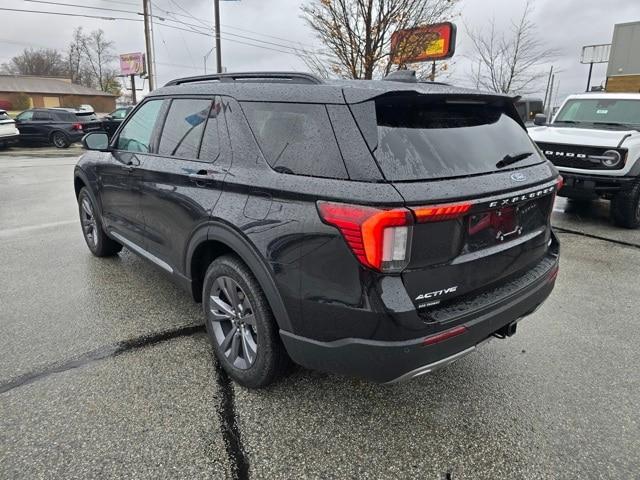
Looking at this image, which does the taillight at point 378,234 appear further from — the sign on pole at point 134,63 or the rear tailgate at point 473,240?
the sign on pole at point 134,63

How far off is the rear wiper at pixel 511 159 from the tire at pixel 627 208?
4684 mm

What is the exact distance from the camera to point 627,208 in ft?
21.0

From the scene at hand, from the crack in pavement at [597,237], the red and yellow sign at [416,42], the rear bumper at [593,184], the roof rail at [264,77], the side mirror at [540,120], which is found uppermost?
the red and yellow sign at [416,42]

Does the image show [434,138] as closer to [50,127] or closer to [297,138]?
[297,138]

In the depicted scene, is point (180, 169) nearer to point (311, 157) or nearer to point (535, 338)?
point (311, 157)

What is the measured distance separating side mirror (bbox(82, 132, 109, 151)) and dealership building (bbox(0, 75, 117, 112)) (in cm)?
6789

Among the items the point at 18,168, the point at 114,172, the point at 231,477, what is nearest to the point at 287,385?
the point at 231,477

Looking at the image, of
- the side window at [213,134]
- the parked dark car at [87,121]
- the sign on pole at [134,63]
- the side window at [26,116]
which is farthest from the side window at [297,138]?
the sign on pole at [134,63]

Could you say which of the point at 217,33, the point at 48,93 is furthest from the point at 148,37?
the point at 48,93

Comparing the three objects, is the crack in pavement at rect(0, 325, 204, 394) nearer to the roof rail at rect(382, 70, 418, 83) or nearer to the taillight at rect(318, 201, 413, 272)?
the taillight at rect(318, 201, 413, 272)

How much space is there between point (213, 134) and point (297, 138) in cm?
76

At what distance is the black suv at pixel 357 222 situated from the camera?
1.94 metres

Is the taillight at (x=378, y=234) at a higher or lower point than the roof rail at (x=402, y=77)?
lower

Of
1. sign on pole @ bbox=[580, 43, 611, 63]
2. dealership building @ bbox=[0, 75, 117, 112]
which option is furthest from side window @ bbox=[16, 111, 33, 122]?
dealership building @ bbox=[0, 75, 117, 112]
